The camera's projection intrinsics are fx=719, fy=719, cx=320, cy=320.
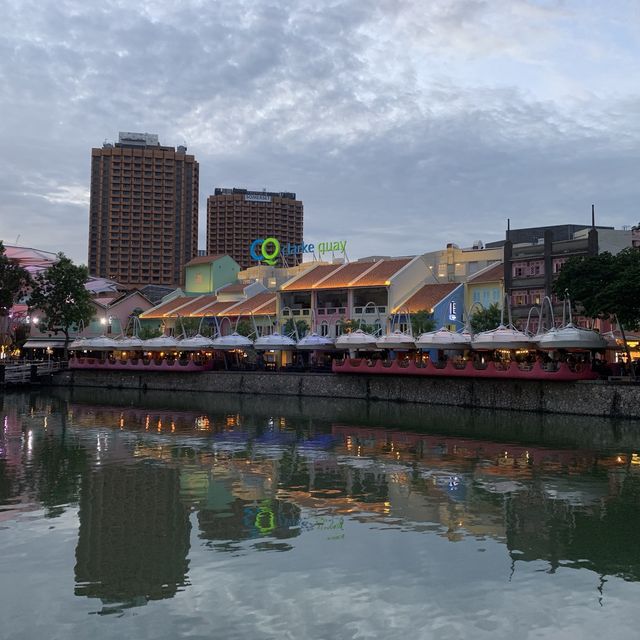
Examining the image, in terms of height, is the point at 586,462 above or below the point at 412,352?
below

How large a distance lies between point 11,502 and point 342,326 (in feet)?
183

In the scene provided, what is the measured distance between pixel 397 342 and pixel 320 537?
135ft

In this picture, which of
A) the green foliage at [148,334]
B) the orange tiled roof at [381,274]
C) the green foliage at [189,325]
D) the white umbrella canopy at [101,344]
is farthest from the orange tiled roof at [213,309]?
the orange tiled roof at [381,274]

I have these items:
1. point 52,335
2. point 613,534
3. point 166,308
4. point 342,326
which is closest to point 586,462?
point 613,534

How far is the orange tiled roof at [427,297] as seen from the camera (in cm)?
7206

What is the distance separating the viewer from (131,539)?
18141 millimetres

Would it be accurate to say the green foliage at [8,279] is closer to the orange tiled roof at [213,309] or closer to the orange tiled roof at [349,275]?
the orange tiled roof at [213,309]

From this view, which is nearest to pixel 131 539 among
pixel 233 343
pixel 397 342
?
pixel 397 342

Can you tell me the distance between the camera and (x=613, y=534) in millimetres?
19188

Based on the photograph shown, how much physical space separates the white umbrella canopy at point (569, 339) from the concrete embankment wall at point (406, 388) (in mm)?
2570

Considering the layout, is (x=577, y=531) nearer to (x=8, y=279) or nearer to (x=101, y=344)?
(x=101, y=344)

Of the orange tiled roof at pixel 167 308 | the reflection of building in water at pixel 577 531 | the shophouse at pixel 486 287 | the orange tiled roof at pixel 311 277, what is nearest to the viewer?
the reflection of building in water at pixel 577 531

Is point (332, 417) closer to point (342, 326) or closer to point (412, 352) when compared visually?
point (412, 352)

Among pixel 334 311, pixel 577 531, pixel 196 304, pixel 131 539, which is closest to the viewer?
pixel 131 539
